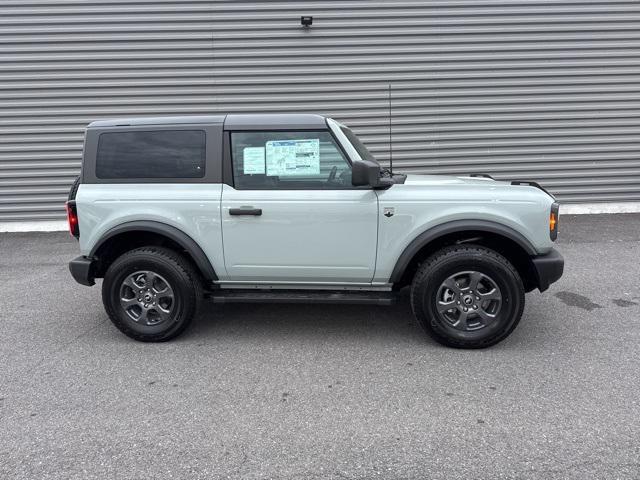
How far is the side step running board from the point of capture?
365 cm

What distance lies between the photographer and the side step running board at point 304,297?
3.65m

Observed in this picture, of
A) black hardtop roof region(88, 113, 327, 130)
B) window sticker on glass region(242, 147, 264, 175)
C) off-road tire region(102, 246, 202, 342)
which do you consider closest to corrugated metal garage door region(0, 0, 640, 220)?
black hardtop roof region(88, 113, 327, 130)

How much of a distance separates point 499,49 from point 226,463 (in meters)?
8.04

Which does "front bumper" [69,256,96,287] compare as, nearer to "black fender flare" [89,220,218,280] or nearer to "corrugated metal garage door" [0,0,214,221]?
"black fender flare" [89,220,218,280]

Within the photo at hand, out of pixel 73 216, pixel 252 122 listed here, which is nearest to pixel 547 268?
pixel 252 122

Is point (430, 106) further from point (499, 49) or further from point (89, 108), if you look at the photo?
point (89, 108)

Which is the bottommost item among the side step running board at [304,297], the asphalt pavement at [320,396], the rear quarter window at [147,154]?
the asphalt pavement at [320,396]

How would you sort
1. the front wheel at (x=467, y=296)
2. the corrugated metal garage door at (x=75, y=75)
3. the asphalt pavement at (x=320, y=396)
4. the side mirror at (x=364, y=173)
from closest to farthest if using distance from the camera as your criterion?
the asphalt pavement at (x=320, y=396) < the side mirror at (x=364, y=173) < the front wheel at (x=467, y=296) < the corrugated metal garage door at (x=75, y=75)

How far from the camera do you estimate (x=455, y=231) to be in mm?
3514

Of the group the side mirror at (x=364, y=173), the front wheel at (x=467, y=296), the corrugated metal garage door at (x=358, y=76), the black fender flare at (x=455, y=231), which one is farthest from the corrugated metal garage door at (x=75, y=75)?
the front wheel at (x=467, y=296)

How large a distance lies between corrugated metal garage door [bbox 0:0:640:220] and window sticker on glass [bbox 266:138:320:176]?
15.3 ft

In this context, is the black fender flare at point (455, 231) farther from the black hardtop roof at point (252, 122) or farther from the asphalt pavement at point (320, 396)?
the black hardtop roof at point (252, 122)

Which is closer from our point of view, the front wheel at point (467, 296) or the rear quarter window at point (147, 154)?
the front wheel at point (467, 296)

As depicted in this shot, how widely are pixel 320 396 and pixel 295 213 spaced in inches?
54.1
